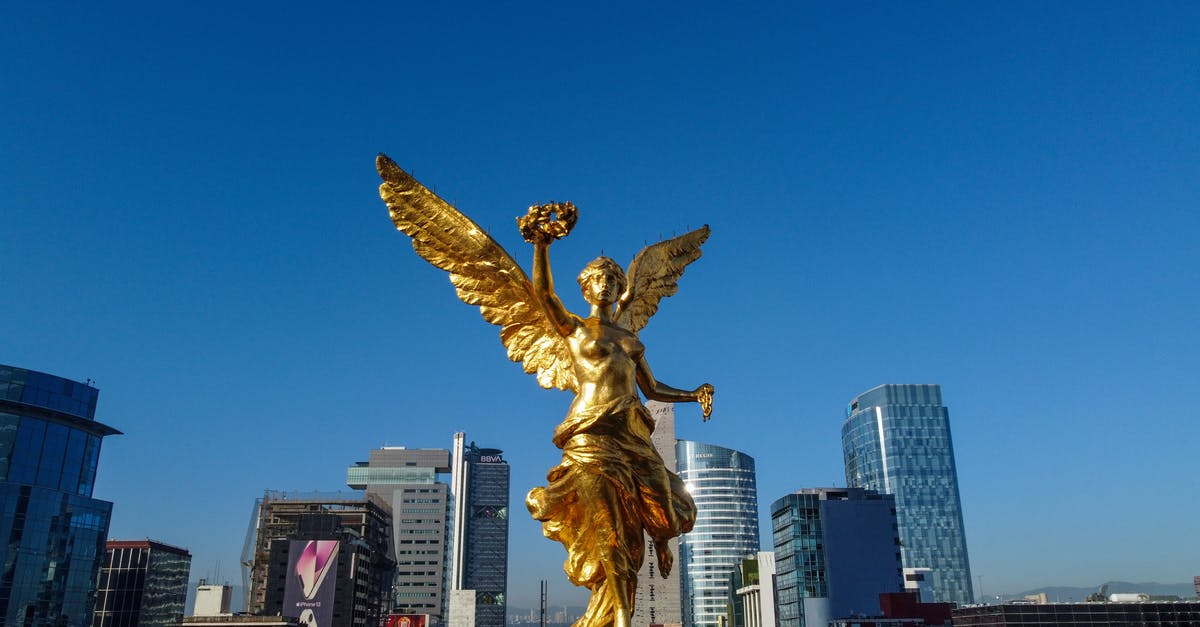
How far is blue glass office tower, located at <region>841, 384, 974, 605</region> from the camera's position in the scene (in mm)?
125625

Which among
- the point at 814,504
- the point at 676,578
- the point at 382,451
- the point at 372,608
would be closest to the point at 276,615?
the point at 372,608

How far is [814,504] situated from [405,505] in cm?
7151

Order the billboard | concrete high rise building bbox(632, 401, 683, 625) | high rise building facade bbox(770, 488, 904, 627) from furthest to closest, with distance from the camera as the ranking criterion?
1. concrete high rise building bbox(632, 401, 683, 625)
2. the billboard
3. high rise building facade bbox(770, 488, 904, 627)

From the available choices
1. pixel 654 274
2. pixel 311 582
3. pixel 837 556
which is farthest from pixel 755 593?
pixel 654 274

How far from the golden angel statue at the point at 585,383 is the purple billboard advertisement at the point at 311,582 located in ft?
189

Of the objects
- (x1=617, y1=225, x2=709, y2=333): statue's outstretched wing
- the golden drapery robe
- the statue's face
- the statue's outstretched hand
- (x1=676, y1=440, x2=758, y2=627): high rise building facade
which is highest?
(x1=676, y1=440, x2=758, y2=627): high rise building facade

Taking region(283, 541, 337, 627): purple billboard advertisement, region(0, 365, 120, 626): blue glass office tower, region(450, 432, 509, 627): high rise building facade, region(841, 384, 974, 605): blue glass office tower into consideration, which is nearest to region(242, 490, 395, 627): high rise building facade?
region(283, 541, 337, 627): purple billboard advertisement

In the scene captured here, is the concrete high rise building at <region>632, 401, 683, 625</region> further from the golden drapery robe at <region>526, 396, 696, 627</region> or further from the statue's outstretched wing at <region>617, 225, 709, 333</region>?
the golden drapery robe at <region>526, 396, 696, 627</region>

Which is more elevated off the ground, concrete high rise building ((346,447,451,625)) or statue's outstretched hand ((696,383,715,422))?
concrete high rise building ((346,447,451,625))

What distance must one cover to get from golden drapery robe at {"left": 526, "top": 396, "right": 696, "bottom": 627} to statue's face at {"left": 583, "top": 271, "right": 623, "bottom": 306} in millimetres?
1133

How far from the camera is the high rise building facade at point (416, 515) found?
113m

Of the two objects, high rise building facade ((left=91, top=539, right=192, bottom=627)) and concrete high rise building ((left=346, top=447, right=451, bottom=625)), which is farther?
concrete high rise building ((left=346, top=447, right=451, bottom=625))

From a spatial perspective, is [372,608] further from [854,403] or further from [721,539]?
[854,403]

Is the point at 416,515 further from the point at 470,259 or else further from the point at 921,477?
the point at 470,259
